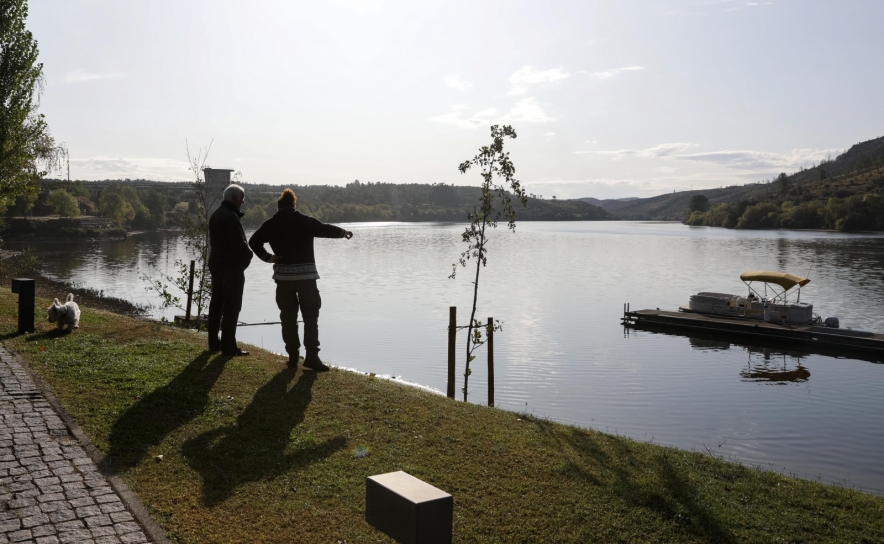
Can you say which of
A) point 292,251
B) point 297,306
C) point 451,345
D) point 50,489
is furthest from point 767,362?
point 50,489

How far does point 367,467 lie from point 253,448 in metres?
1.17

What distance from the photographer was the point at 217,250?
31.9 feet

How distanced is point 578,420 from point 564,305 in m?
20.9

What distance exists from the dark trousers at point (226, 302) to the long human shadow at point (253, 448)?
210 cm

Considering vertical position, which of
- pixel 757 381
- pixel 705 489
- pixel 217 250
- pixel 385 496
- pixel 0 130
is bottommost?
pixel 757 381

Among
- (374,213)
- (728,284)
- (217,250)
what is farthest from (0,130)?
(374,213)

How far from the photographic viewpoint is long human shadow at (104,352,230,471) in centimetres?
610

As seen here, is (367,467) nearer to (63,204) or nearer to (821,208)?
(63,204)

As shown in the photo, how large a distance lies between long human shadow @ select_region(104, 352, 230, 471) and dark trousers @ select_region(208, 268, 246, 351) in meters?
0.89

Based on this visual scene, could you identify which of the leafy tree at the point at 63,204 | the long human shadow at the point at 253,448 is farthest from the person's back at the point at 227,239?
the leafy tree at the point at 63,204

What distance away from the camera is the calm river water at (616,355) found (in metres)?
16.6

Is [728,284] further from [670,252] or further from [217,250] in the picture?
[217,250]

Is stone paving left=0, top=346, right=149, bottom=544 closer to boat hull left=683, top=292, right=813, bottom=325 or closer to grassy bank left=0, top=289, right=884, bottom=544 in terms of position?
grassy bank left=0, top=289, right=884, bottom=544

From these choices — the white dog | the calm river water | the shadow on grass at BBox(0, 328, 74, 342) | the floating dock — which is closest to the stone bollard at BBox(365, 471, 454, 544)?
the shadow on grass at BBox(0, 328, 74, 342)
